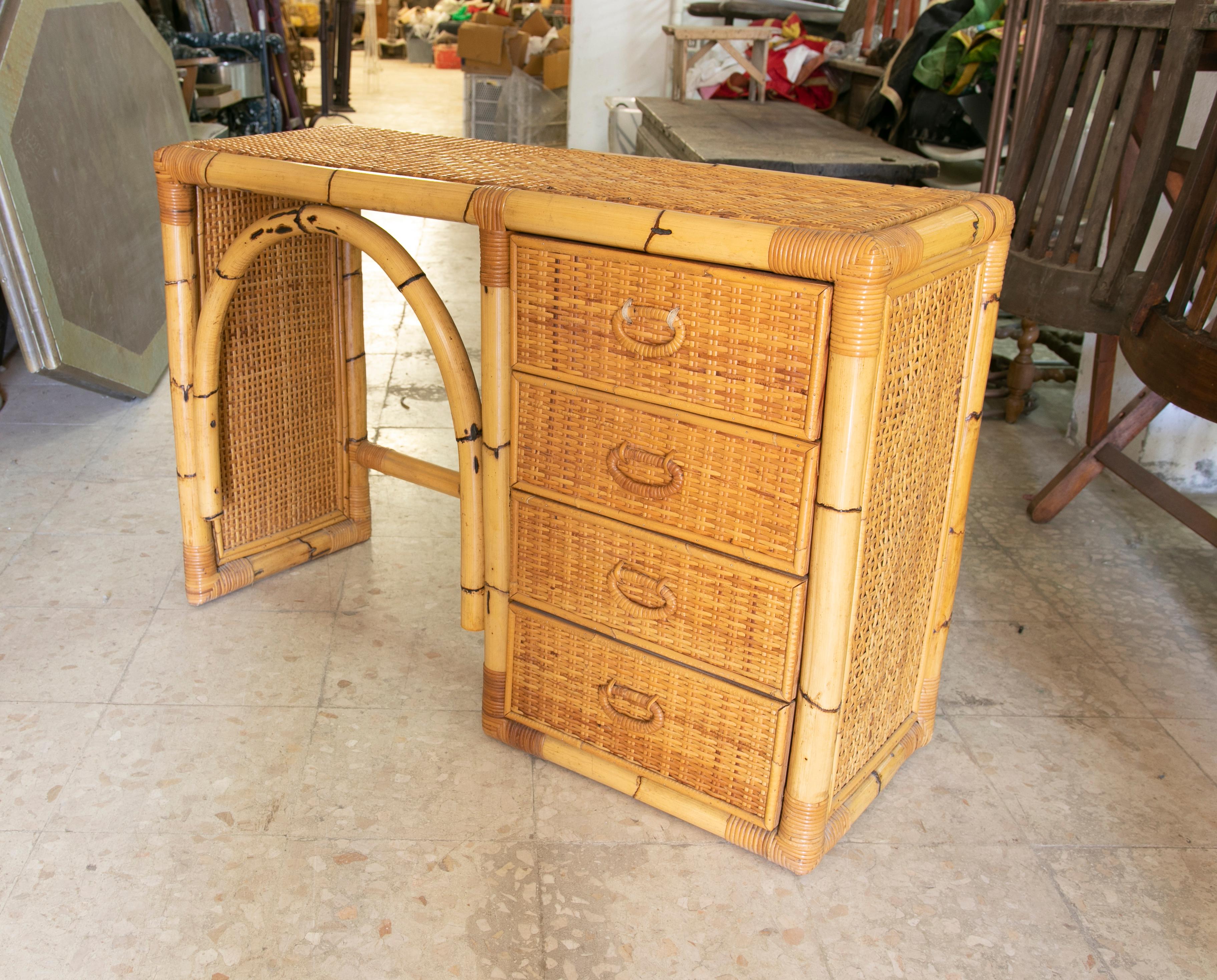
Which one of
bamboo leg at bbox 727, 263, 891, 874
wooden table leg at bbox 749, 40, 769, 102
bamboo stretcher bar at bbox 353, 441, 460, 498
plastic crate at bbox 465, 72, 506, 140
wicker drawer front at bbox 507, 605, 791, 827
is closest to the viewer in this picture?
bamboo leg at bbox 727, 263, 891, 874

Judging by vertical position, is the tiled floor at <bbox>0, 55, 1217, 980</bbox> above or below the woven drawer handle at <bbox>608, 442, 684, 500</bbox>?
below

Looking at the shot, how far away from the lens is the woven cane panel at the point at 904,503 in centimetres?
124

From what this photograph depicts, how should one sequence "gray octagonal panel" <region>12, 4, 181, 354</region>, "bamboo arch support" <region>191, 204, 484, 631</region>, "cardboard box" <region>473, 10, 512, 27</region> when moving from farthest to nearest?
"cardboard box" <region>473, 10, 512, 27</region>, "gray octagonal panel" <region>12, 4, 181, 354</region>, "bamboo arch support" <region>191, 204, 484, 631</region>

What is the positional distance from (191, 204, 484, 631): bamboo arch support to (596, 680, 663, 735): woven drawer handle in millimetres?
219

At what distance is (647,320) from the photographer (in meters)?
1.24

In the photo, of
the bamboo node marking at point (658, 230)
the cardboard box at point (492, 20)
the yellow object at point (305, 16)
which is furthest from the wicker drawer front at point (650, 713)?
the yellow object at point (305, 16)

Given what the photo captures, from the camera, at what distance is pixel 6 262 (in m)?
2.24

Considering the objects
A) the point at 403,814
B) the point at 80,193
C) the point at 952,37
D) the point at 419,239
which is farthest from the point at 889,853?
the point at 419,239

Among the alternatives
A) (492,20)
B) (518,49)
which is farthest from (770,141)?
(492,20)

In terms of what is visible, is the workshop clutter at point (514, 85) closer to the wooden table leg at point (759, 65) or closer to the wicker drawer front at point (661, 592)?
the wooden table leg at point (759, 65)

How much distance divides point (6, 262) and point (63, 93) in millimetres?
589

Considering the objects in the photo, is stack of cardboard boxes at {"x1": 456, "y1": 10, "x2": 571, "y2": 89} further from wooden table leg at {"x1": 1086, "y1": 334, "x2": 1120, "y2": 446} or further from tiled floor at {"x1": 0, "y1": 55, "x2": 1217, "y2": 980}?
tiled floor at {"x1": 0, "y1": 55, "x2": 1217, "y2": 980}

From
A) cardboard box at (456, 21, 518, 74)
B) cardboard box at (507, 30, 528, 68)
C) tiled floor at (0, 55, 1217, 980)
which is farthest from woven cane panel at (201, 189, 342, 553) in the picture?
cardboard box at (507, 30, 528, 68)

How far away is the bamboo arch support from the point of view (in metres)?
1.46
